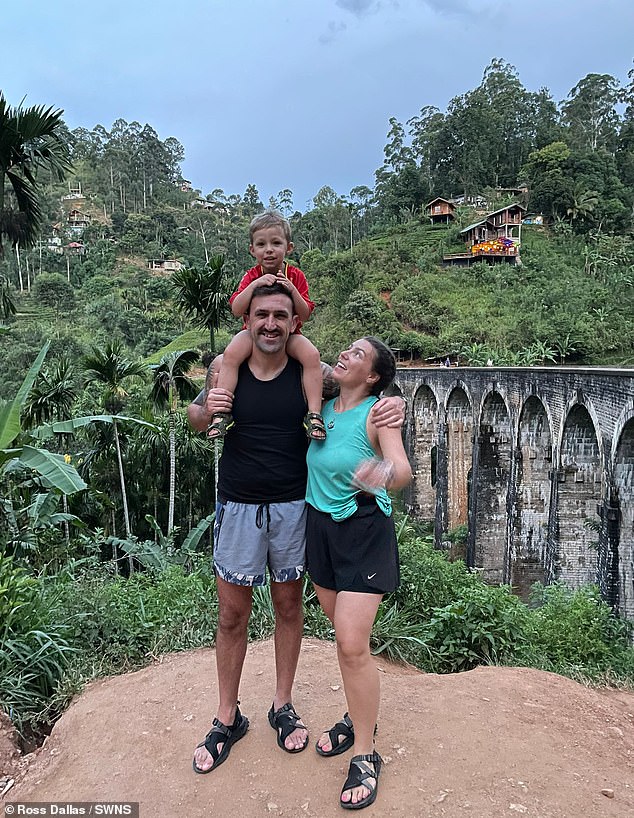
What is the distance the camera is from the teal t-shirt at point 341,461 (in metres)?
2.08

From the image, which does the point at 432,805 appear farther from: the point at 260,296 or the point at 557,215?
the point at 557,215

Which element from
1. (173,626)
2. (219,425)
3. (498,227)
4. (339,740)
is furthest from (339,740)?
(498,227)

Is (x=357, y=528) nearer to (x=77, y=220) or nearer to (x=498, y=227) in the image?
(x=498, y=227)

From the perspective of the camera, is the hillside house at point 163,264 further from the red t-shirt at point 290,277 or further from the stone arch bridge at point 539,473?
the red t-shirt at point 290,277

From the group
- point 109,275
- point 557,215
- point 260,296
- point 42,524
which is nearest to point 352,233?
point 557,215

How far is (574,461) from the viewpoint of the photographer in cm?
1051

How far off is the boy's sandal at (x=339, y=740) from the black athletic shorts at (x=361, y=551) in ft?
1.88

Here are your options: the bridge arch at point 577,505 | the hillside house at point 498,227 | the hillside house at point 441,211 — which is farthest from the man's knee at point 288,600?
the hillside house at point 441,211

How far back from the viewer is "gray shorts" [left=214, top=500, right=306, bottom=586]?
7.44 ft

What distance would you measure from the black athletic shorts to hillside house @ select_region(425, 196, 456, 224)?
148 ft

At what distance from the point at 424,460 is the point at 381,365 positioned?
17707mm

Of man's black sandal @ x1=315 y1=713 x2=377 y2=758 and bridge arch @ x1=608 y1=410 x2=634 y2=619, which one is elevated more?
man's black sandal @ x1=315 y1=713 x2=377 y2=758

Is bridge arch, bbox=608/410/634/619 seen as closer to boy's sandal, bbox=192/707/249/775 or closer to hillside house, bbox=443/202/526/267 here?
boy's sandal, bbox=192/707/249/775

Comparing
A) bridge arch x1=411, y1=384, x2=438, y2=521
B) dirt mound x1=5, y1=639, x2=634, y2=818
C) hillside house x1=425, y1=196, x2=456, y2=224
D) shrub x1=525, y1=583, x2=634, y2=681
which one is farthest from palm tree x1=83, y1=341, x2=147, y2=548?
hillside house x1=425, y1=196, x2=456, y2=224
